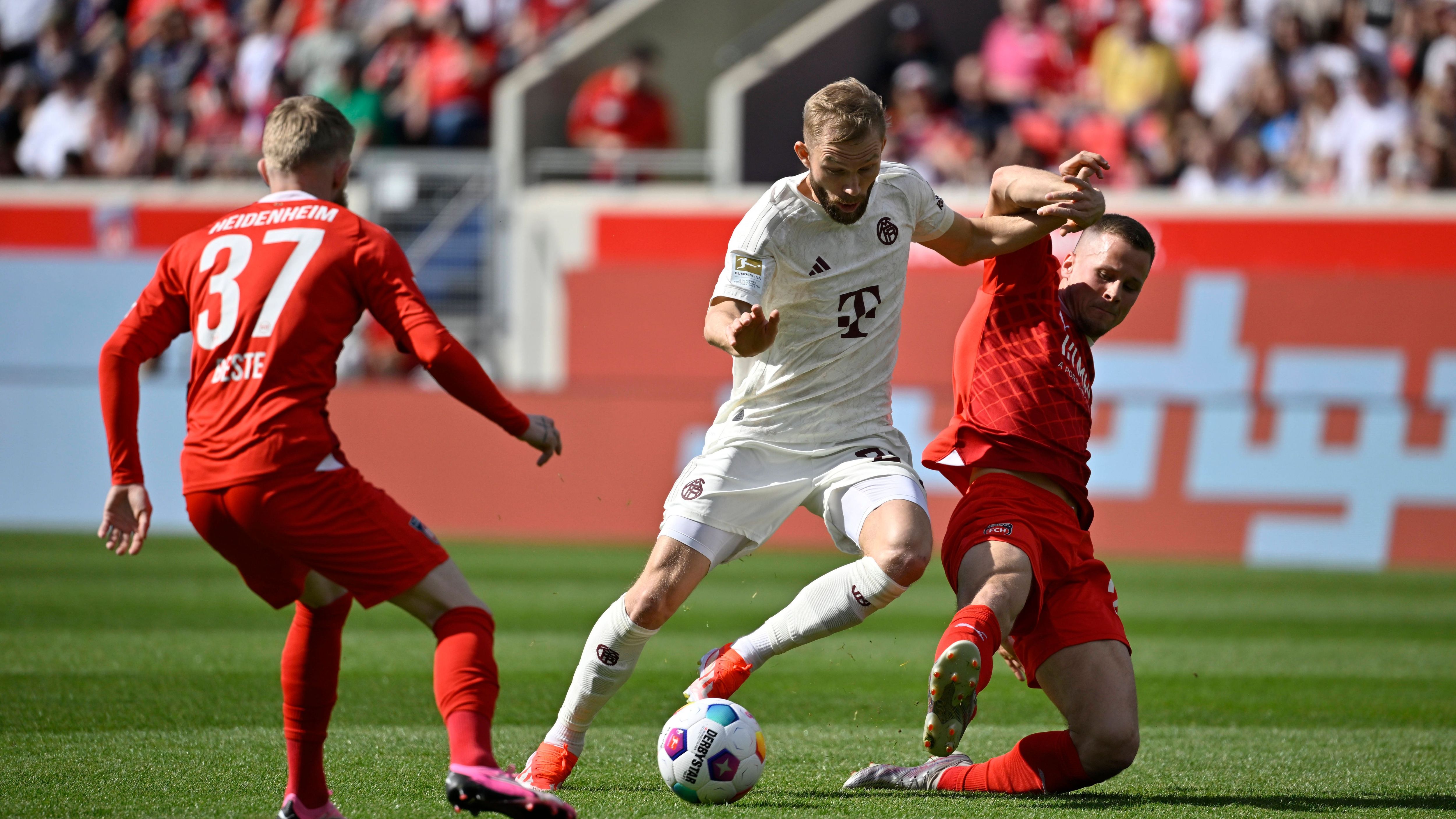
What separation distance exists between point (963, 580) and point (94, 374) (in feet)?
38.5

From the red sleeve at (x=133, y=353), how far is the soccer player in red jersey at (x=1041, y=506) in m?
2.34

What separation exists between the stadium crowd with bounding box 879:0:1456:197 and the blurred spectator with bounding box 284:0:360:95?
21.2 ft

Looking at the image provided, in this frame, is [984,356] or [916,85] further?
[916,85]

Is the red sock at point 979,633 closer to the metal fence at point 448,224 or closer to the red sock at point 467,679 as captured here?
Result: the red sock at point 467,679

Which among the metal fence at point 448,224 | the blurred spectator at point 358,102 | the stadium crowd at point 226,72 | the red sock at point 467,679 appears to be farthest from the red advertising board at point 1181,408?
the red sock at point 467,679

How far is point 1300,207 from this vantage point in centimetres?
1432

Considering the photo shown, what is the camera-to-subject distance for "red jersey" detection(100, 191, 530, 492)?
148 inches

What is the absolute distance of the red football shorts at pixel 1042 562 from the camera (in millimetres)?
4578

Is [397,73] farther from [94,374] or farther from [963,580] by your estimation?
[963,580]

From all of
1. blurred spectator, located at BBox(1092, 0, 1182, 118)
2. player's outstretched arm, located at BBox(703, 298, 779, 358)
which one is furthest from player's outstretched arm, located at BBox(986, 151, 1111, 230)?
blurred spectator, located at BBox(1092, 0, 1182, 118)

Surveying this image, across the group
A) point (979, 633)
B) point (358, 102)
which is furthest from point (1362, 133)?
point (979, 633)

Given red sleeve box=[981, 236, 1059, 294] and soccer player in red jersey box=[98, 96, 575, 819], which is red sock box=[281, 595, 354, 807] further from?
red sleeve box=[981, 236, 1059, 294]

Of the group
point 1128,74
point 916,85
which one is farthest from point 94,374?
point 1128,74

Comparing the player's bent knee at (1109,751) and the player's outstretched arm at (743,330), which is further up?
the player's outstretched arm at (743,330)
